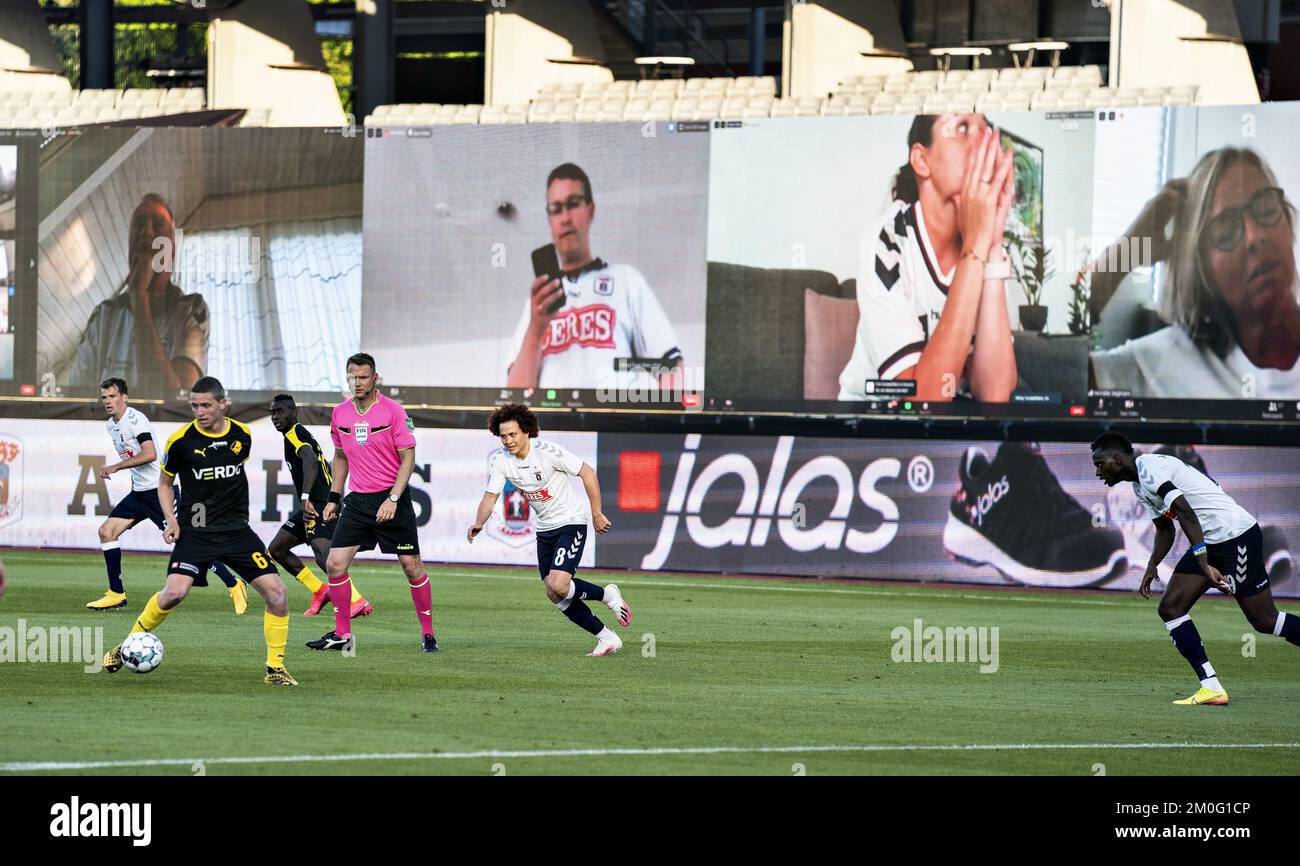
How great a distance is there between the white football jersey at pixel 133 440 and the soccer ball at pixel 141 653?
6180 millimetres

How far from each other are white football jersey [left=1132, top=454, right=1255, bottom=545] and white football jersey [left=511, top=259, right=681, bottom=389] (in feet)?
49.0

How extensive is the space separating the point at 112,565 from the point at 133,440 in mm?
1450

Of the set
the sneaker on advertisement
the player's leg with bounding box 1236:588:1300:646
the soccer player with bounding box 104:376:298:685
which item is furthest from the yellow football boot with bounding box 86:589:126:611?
the sneaker on advertisement

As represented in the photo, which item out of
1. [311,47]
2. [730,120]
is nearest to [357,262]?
[730,120]

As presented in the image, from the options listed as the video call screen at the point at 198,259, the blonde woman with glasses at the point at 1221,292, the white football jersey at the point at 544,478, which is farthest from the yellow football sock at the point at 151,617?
the blonde woman with glasses at the point at 1221,292

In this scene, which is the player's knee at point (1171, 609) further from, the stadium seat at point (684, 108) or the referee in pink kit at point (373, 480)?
the stadium seat at point (684, 108)

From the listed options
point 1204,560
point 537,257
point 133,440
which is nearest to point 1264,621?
point 1204,560

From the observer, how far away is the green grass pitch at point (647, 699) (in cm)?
977

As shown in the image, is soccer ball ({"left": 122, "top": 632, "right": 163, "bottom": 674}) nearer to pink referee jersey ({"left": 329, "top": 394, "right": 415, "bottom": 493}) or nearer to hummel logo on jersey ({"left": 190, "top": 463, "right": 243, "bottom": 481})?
hummel logo on jersey ({"left": 190, "top": 463, "right": 243, "bottom": 481})

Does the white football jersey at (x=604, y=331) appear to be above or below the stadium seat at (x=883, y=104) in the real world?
below

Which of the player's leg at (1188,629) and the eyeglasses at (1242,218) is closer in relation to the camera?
the player's leg at (1188,629)

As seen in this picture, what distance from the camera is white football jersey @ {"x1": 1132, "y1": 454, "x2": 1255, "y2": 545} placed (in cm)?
1258

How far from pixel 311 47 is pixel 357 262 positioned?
31.4 feet

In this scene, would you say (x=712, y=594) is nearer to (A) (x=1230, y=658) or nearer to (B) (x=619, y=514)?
(B) (x=619, y=514)
